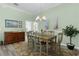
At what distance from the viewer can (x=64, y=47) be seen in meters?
2.00

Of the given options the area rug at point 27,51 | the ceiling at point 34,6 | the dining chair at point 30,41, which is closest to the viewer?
the ceiling at point 34,6

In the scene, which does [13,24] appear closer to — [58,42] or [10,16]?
[10,16]

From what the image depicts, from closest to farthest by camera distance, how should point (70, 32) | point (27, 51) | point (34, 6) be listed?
point (34, 6), point (27, 51), point (70, 32)

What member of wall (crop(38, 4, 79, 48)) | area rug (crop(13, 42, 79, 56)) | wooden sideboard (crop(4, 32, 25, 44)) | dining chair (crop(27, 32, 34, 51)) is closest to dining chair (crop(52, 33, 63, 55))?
area rug (crop(13, 42, 79, 56))

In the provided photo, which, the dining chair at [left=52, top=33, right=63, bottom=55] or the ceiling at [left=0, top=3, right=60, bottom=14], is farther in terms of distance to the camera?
the dining chair at [left=52, top=33, right=63, bottom=55]

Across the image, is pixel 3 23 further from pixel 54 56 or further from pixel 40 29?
pixel 54 56

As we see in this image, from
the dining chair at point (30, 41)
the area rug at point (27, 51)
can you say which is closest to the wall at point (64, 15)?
the area rug at point (27, 51)

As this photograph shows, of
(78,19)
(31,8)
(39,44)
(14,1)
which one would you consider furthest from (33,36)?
(78,19)

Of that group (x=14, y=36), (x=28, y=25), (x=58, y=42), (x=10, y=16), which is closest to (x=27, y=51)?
(x=14, y=36)

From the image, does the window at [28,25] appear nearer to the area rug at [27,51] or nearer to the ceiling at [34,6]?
the ceiling at [34,6]

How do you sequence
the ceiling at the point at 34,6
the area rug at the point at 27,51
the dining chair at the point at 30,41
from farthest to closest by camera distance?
the dining chair at the point at 30,41, the area rug at the point at 27,51, the ceiling at the point at 34,6

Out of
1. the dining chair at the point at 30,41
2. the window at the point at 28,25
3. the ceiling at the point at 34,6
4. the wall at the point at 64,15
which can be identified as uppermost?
the ceiling at the point at 34,6

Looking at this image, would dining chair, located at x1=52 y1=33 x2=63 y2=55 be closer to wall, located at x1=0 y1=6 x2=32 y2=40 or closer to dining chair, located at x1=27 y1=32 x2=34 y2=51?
dining chair, located at x1=27 y1=32 x2=34 y2=51

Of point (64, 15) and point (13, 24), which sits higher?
point (64, 15)
